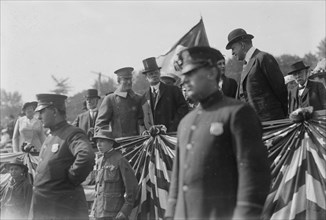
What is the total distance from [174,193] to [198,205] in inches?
15.0

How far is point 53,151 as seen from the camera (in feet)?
18.4

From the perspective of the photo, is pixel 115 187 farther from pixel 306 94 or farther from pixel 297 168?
pixel 306 94

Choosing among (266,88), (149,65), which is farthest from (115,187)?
(266,88)

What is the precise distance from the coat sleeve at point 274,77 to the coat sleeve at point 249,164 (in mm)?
2780

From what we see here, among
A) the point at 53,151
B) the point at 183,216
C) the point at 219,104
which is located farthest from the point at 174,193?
the point at 53,151

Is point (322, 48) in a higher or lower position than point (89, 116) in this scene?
higher

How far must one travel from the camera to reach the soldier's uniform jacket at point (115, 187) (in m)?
6.39

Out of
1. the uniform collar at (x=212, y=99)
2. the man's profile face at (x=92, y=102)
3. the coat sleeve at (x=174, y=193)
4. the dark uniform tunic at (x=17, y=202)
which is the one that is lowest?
the dark uniform tunic at (x=17, y=202)

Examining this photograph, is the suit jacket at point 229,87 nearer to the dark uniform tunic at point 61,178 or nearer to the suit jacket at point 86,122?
the dark uniform tunic at point 61,178

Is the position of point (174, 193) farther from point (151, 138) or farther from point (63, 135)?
point (151, 138)

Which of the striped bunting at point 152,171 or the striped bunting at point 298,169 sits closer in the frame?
the striped bunting at point 298,169

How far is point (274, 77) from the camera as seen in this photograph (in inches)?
230

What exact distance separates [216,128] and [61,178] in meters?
2.88

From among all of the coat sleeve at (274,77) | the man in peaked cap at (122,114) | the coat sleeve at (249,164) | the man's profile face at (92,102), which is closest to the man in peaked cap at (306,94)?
the coat sleeve at (274,77)
